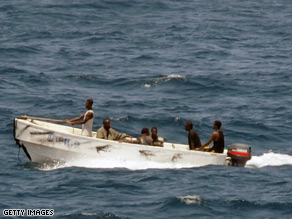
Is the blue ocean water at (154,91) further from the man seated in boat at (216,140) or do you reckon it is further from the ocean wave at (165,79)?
the man seated in boat at (216,140)

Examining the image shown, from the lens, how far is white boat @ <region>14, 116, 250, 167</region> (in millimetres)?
32750

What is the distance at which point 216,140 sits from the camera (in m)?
33.7

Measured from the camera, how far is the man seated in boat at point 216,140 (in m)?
33.6

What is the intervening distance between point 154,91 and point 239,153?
12.9 metres

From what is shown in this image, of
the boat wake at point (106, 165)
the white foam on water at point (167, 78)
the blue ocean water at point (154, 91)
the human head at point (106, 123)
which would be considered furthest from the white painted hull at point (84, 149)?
the white foam on water at point (167, 78)

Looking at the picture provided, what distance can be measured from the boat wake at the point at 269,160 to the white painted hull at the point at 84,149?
8.33 ft

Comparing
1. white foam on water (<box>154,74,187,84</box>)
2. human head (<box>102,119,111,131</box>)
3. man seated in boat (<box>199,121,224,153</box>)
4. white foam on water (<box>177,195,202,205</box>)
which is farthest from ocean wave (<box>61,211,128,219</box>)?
white foam on water (<box>154,74,187,84</box>)

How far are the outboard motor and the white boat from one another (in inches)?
32.1

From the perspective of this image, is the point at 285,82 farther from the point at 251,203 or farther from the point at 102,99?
the point at 251,203

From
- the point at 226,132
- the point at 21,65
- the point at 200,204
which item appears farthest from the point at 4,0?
the point at 200,204

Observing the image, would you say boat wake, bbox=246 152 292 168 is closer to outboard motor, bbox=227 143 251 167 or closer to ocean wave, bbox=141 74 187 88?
outboard motor, bbox=227 143 251 167

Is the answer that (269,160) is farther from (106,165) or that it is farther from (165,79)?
(165,79)

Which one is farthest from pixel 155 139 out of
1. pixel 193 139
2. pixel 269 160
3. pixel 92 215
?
pixel 92 215

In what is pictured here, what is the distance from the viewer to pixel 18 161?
34000mm
